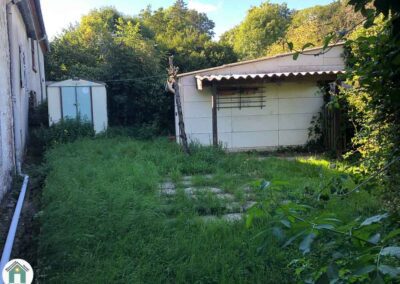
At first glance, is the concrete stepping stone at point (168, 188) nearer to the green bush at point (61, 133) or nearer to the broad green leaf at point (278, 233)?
the broad green leaf at point (278, 233)

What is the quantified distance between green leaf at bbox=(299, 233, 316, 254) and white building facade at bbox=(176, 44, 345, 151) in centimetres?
939

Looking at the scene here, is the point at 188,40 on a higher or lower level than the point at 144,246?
higher

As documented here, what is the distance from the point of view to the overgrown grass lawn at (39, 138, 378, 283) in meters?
3.01

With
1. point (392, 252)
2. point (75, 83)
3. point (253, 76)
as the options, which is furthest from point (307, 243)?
point (75, 83)

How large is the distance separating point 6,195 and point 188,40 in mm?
17000

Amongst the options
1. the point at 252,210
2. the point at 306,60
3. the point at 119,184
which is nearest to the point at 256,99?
the point at 306,60

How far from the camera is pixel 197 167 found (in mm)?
7496

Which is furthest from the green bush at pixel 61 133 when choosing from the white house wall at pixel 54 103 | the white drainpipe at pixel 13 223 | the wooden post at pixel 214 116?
the wooden post at pixel 214 116

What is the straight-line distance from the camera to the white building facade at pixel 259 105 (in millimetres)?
10773

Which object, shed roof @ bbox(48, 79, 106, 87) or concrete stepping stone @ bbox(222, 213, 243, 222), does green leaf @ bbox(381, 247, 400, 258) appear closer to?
concrete stepping stone @ bbox(222, 213, 243, 222)

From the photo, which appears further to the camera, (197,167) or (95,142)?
(95,142)

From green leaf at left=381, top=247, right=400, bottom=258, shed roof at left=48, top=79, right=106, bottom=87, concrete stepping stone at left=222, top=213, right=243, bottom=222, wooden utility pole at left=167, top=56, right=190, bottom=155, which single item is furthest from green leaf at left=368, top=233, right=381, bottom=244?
shed roof at left=48, top=79, right=106, bottom=87

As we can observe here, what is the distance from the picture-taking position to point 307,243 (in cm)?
117

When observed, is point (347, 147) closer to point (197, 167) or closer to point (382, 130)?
point (197, 167)
